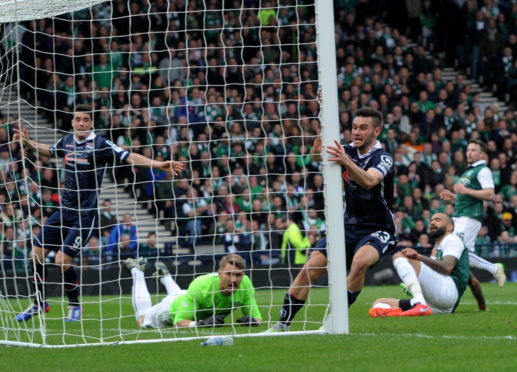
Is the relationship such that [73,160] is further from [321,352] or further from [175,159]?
[175,159]

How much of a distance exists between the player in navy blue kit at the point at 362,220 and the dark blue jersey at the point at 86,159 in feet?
8.94

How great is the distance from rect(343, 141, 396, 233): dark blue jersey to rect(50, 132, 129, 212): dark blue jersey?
2714mm

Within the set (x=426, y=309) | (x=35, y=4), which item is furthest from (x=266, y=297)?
(x=35, y=4)

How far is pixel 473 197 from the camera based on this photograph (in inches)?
591

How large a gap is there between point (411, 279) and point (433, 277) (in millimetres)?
451

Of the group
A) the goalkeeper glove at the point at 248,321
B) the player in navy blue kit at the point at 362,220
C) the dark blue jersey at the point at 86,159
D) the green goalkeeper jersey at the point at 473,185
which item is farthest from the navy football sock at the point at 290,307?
the green goalkeeper jersey at the point at 473,185

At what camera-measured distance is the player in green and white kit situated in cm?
1441

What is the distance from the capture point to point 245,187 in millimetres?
21312

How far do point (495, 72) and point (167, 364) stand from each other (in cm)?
2250

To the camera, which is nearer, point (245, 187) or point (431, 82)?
point (245, 187)

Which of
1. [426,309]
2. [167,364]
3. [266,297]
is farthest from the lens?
[266,297]

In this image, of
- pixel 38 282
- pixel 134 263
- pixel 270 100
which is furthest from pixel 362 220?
pixel 270 100

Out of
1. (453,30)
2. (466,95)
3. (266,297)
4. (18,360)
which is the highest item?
(453,30)

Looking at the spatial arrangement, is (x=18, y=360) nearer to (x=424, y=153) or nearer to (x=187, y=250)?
(x=187, y=250)
